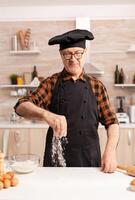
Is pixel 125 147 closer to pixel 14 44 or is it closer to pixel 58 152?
pixel 14 44

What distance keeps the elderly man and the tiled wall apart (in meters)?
2.68

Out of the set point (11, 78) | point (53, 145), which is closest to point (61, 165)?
point (53, 145)

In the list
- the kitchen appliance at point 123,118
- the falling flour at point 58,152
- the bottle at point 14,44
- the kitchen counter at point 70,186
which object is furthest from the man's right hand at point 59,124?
the bottle at point 14,44

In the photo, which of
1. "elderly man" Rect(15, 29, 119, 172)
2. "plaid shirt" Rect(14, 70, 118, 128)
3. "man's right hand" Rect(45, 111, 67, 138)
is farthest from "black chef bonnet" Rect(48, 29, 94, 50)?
"man's right hand" Rect(45, 111, 67, 138)

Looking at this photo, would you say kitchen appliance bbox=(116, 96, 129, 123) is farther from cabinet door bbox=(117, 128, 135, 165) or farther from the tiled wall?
cabinet door bbox=(117, 128, 135, 165)

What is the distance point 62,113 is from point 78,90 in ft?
0.65

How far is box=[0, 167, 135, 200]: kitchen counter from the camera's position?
164 cm

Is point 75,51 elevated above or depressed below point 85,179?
above

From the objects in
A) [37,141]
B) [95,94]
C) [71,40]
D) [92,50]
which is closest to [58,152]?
[95,94]

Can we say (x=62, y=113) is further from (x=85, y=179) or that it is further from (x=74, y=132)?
(x=85, y=179)

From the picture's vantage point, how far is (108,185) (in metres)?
1.82

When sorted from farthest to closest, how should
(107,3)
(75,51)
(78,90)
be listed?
(107,3) < (78,90) < (75,51)

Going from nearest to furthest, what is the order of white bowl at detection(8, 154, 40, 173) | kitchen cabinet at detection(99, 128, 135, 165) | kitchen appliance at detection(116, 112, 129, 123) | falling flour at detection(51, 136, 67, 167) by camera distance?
white bowl at detection(8, 154, 40, 173), falling flour at detection(51, 136, 67, 167), kitchen cabinet at detection(99, 128, 135, 165), kitchen appliance at detection(116, 112, 129, 123)

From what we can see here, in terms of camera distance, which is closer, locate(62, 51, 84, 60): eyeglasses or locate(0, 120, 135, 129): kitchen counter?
locate(62, 51, 84, 60): eyeglasses
